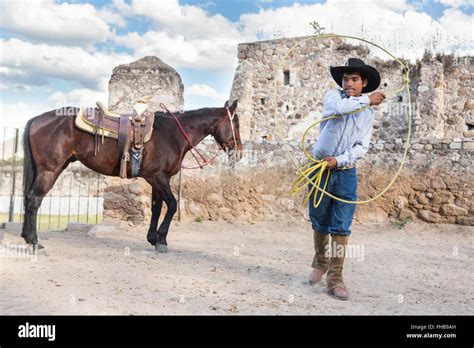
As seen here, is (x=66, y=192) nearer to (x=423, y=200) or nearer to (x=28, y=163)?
(x=28, y=163)

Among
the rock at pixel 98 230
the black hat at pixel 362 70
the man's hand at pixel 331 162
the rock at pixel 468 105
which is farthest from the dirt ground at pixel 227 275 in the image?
the rock at pixel 468 105

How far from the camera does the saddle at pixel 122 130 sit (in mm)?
5309

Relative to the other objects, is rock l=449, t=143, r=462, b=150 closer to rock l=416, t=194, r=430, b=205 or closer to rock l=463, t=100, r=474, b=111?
rock l=416, t=194, r=430, b=205

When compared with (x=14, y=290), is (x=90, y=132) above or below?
above

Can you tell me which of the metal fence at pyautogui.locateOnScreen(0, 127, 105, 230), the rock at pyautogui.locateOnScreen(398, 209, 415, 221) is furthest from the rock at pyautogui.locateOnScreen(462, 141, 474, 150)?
the metal fence at pyautogui.locateOnScreen(0, 127, 105, 230)

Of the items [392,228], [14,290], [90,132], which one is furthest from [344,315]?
[392,228]

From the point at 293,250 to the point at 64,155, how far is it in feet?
11.1

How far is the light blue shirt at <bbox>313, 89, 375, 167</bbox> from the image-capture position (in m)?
3.83

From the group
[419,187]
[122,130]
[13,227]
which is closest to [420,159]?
[419,187]

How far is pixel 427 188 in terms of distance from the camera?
788 centimetres

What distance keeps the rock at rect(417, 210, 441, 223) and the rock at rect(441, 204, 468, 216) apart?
0.14 m

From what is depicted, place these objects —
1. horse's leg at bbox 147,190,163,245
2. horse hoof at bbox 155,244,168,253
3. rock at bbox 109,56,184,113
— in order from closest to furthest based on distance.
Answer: horse hoof at bbox 155,244,168,253 < horse's leg at bbox 147,190,163,245 < rock at bbox 109,56,184,113

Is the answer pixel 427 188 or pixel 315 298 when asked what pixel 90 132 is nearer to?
pixel 315 298
